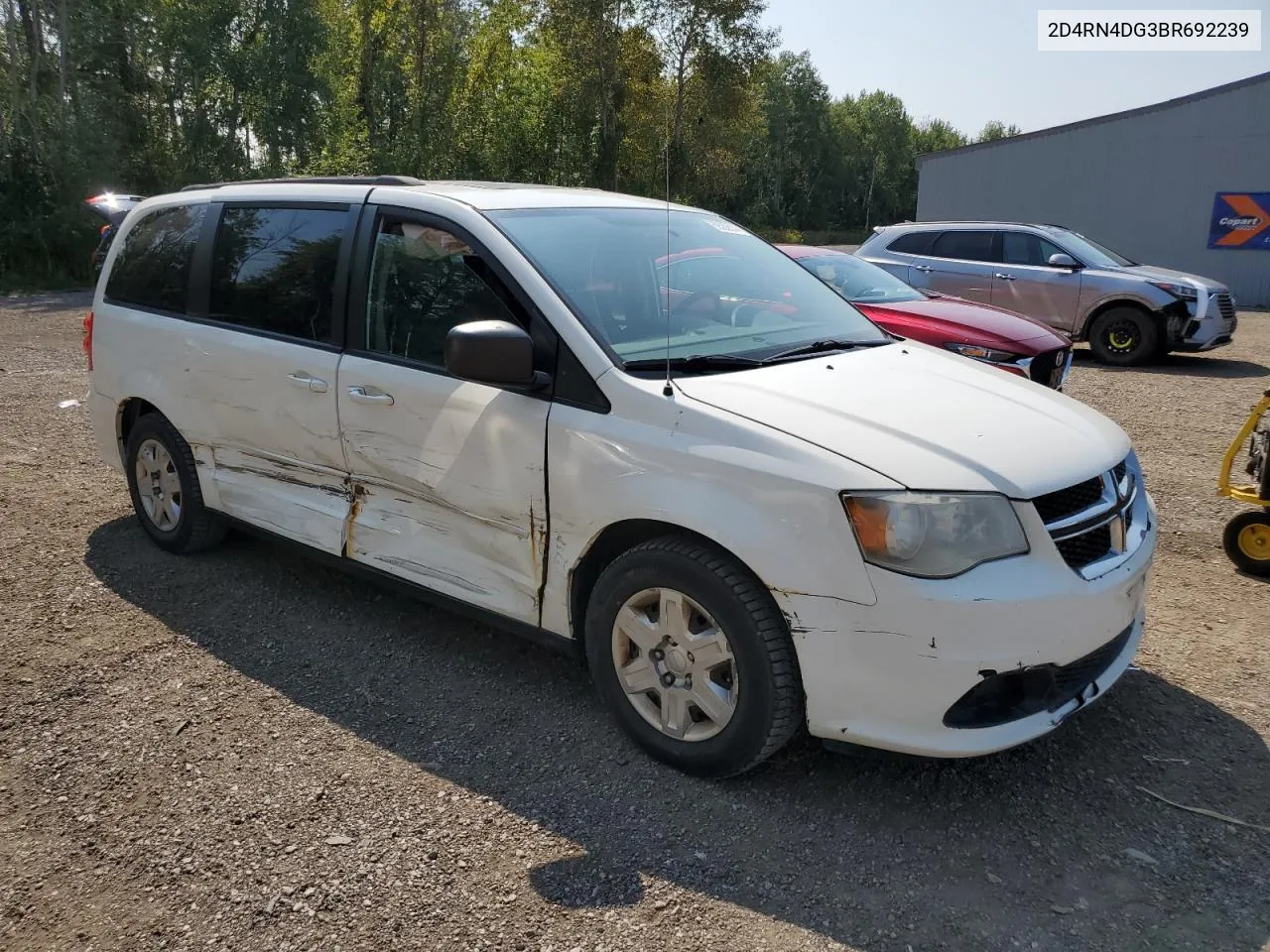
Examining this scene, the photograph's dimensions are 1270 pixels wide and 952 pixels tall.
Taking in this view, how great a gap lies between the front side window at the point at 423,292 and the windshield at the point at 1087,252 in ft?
36.1

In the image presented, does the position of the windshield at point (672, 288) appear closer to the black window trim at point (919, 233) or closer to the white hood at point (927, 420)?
the white hood at point (927, 420)

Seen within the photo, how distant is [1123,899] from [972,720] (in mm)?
573

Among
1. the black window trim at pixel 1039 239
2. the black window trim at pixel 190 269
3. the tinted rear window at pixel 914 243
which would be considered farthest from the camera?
the tinted rear window at pixel 914 243

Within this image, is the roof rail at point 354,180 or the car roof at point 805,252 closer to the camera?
the roof rail at point 354,180

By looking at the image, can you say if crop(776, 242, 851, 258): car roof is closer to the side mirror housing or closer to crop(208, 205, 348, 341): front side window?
crop(208, 205, 348, 341): front side window

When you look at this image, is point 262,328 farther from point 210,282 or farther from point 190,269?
point 190,269

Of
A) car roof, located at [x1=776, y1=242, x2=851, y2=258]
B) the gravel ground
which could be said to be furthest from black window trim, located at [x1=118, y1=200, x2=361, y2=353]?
car roof, located at [x1=776, y1=242, x2=851, y2=258]

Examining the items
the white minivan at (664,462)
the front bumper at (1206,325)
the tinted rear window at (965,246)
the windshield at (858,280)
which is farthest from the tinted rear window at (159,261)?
the front bumper at (1206,325)

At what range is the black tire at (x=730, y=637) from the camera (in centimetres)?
291

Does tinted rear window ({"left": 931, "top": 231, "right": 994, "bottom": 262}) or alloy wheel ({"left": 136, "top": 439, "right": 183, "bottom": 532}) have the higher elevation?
tinted rear window ({"left": 931, "top": 231, "right": 994, "bottom": 262})

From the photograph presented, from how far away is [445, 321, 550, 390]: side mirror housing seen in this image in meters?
3.24

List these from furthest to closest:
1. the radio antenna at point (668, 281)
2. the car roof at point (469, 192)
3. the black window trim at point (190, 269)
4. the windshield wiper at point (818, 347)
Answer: the black window trim at point (190, 269)
the car roof at point (469, 192)
the windshield wiper at point (818, 347)
the radio antenna at point (668, 281)

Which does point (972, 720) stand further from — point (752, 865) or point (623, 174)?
point (623, 174)

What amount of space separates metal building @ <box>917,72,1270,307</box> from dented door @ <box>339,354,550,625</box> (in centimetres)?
2408
